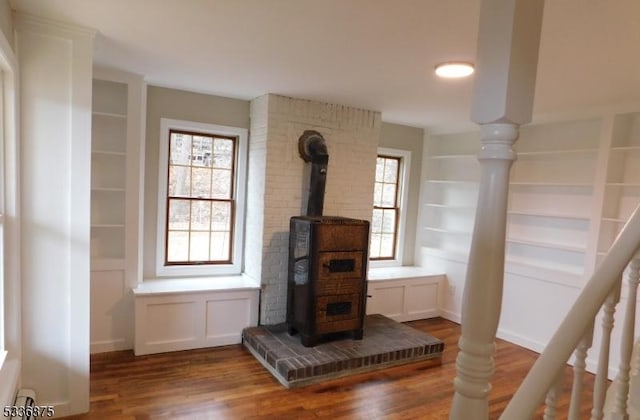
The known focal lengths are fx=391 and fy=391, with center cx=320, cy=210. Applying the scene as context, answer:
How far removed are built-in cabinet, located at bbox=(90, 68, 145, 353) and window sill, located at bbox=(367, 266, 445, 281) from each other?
8.48 feet

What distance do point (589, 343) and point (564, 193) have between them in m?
3.52

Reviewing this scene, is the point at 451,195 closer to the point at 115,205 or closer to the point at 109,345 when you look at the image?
the point at 115,205

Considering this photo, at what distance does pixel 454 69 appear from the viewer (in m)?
2.68

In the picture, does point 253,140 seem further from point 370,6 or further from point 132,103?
point 370,6

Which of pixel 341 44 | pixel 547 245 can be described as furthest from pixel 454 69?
pixel 547 245

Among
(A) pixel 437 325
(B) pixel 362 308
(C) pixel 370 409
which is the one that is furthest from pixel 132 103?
(A) pixel 437 325

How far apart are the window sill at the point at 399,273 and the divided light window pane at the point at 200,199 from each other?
176 centimetres

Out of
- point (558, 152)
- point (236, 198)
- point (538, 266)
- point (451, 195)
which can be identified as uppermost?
point (558, 152)

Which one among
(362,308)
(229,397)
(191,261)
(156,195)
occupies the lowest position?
(229,397)

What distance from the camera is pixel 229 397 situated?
2916 mm

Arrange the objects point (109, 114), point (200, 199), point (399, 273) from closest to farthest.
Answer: point (109, 114) → point (200, 199) → point (399, 273)

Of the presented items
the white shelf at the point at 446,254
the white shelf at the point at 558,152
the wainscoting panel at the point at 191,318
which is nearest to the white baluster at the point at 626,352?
the white shelf at the point at 558,152

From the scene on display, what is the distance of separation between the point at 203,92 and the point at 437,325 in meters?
3.77

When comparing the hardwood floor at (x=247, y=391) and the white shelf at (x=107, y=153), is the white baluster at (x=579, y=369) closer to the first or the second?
the hardwood floor at (x=247, y=391)
